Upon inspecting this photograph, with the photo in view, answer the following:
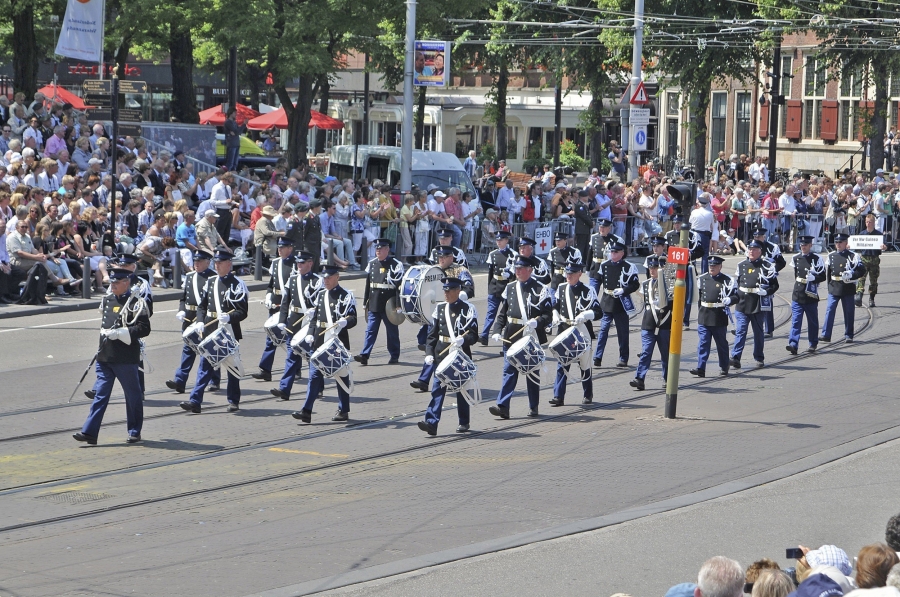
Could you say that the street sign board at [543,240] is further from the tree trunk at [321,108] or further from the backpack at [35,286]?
the tree trunk at [321,108]

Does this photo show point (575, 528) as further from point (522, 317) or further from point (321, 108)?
point (321, 108)

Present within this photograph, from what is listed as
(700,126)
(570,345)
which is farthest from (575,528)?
(700,126)

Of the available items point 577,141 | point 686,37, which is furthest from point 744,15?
point 577,141

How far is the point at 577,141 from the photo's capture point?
71.6 metres

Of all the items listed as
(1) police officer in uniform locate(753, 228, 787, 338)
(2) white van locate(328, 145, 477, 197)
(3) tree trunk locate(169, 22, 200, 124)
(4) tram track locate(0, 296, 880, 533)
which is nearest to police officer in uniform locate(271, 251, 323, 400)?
(4) tram track locate(0, 296, 880, 533)

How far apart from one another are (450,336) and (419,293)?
141 inches

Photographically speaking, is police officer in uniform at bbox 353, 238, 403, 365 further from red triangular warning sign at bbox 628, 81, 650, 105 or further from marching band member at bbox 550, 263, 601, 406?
red triangular warning sign at bbox 628, 81, 650, 105

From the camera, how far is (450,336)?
15.1 m

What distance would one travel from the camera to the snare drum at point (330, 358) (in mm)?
15180

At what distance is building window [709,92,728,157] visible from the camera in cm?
6384

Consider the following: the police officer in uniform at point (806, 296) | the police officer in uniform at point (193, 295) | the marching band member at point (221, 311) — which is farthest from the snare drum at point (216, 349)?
the police officer in uniform at point (806, 296)

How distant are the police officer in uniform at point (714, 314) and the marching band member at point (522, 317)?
3088 millimetres

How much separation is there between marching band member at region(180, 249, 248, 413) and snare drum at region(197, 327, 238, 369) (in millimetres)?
98

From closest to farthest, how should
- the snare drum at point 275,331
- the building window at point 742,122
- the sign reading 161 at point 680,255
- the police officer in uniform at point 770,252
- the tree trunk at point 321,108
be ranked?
the sign reading 161 at point 680,255 < the snare drum at point 275,331 < the police officer in uniform at point 770,252 < the tree trunk at point 321,108 < the building window at point 742,122
